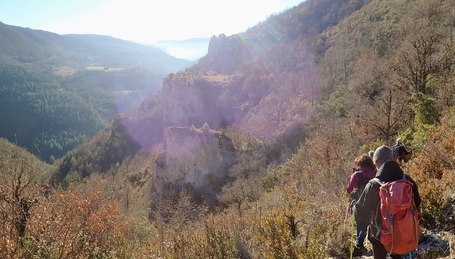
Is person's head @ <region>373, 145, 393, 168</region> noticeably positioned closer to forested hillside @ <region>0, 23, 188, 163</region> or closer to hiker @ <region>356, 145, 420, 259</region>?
hiker @ <region>356, 145, 420, 259</region>

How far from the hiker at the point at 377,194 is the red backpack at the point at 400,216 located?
178 millimetres

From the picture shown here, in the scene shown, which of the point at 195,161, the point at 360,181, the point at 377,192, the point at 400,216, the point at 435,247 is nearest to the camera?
the point at 400,216

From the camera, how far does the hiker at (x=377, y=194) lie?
10.2 feet

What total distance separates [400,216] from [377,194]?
36 centimetres

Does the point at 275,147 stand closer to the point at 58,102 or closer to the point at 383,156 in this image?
the point at 383,156

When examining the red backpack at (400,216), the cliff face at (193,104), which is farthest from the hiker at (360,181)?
the cliff face at (193,104)

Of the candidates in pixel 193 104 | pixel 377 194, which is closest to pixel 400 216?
pixel 377 194

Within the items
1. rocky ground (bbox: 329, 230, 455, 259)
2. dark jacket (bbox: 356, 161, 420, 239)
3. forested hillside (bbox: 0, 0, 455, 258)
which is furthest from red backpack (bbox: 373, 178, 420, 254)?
forested hillside (bbox: 0, 0, 455, 258)

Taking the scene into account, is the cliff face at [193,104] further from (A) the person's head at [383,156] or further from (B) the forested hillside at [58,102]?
(A) the person's head at [383,156]

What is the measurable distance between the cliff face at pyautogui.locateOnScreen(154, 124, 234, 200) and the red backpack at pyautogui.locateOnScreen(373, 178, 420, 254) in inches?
1267

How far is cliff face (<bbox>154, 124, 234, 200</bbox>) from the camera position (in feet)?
117

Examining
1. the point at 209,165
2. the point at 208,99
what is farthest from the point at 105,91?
the point at 209,165

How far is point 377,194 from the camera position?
10.5ft

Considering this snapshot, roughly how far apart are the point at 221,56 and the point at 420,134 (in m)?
99.6
